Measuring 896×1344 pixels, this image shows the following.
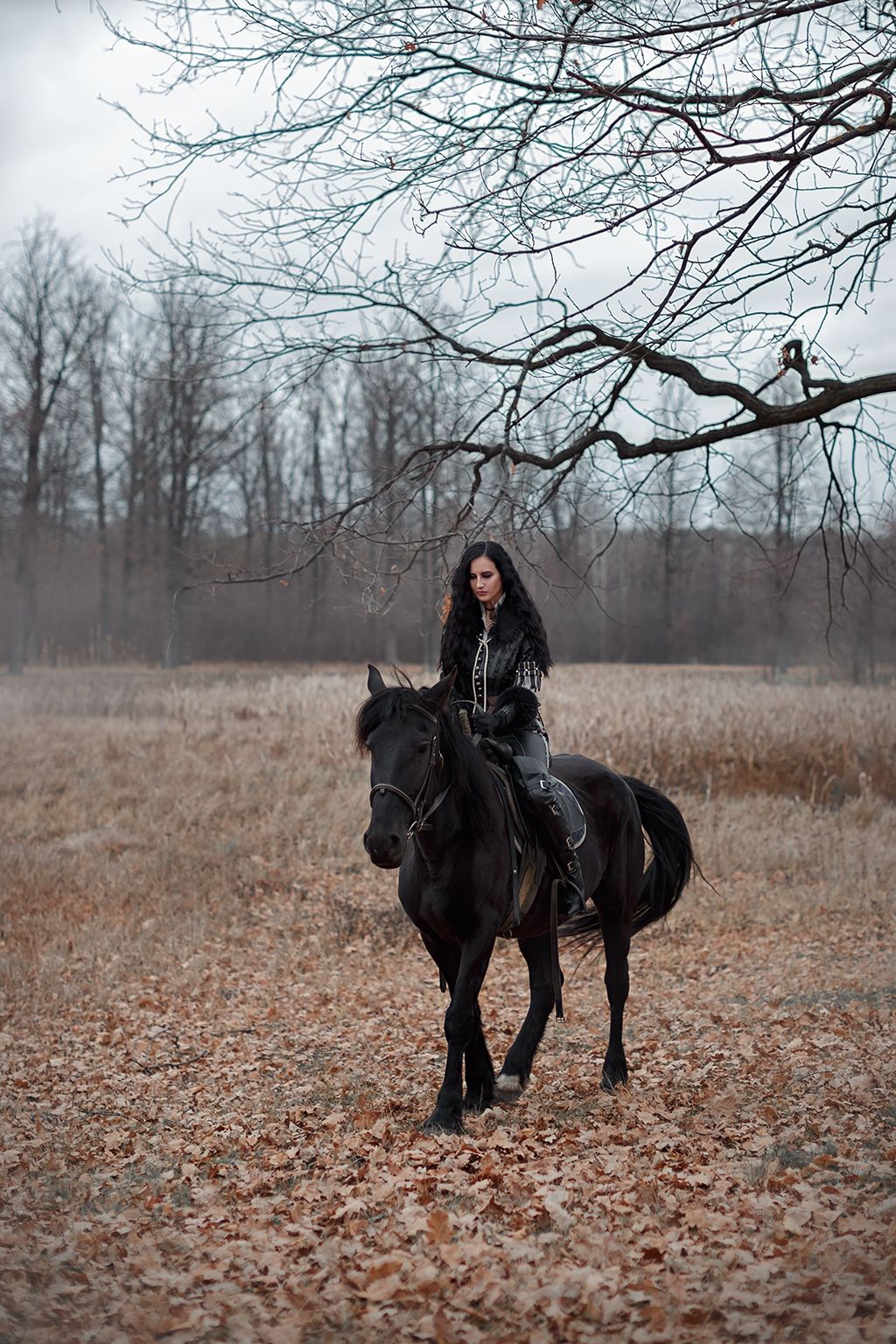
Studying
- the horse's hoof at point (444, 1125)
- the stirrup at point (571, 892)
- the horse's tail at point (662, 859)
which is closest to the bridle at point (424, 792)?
the stirrup at point (571, 892)

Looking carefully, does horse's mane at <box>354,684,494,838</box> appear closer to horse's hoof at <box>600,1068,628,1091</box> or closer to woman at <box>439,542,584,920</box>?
woman at <box>439,542,584,920</box>

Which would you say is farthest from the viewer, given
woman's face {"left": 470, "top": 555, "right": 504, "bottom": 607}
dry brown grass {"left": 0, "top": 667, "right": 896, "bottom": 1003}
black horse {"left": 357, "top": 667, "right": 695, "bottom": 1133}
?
dry brown grass {"left": 0, "top": 667, "right": 896, "bottom": 1003}

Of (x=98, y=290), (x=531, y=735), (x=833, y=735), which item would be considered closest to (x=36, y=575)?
(x=98, y=290)

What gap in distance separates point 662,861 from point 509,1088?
71.5 inches

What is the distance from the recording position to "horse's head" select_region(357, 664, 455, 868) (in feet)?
14.1

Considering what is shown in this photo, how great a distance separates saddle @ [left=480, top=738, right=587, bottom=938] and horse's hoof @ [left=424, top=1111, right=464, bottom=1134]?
899 mm

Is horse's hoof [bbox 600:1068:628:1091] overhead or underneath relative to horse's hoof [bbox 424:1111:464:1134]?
underneath

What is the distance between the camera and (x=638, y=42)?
470cm

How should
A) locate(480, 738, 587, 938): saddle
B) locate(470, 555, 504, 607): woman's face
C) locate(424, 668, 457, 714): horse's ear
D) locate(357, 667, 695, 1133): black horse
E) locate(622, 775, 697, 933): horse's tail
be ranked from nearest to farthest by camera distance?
locate(357, 667, 695, 1133): black horse
locate(424, 668, 457, 714): horse's ear
locate(480, 738, 587, 938): saddle
locate(470, 555, 504, 607): woman's face
locate(622, 775, 697, 933): horse's tail

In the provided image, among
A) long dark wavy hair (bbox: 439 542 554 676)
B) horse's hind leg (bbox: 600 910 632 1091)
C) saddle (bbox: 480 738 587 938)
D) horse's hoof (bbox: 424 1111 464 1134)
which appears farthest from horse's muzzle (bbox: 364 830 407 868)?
horse's hind leg (bbox: 600 910 632 1091)

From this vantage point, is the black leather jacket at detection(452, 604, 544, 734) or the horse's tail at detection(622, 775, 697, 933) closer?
the black leather jacket at detection(452, 604, 544, 734)

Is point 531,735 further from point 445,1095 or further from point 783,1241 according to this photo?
point 783,1241

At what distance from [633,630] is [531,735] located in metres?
35.7

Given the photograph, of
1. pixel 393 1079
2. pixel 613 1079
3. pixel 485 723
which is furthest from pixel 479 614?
pixel 393 1079
